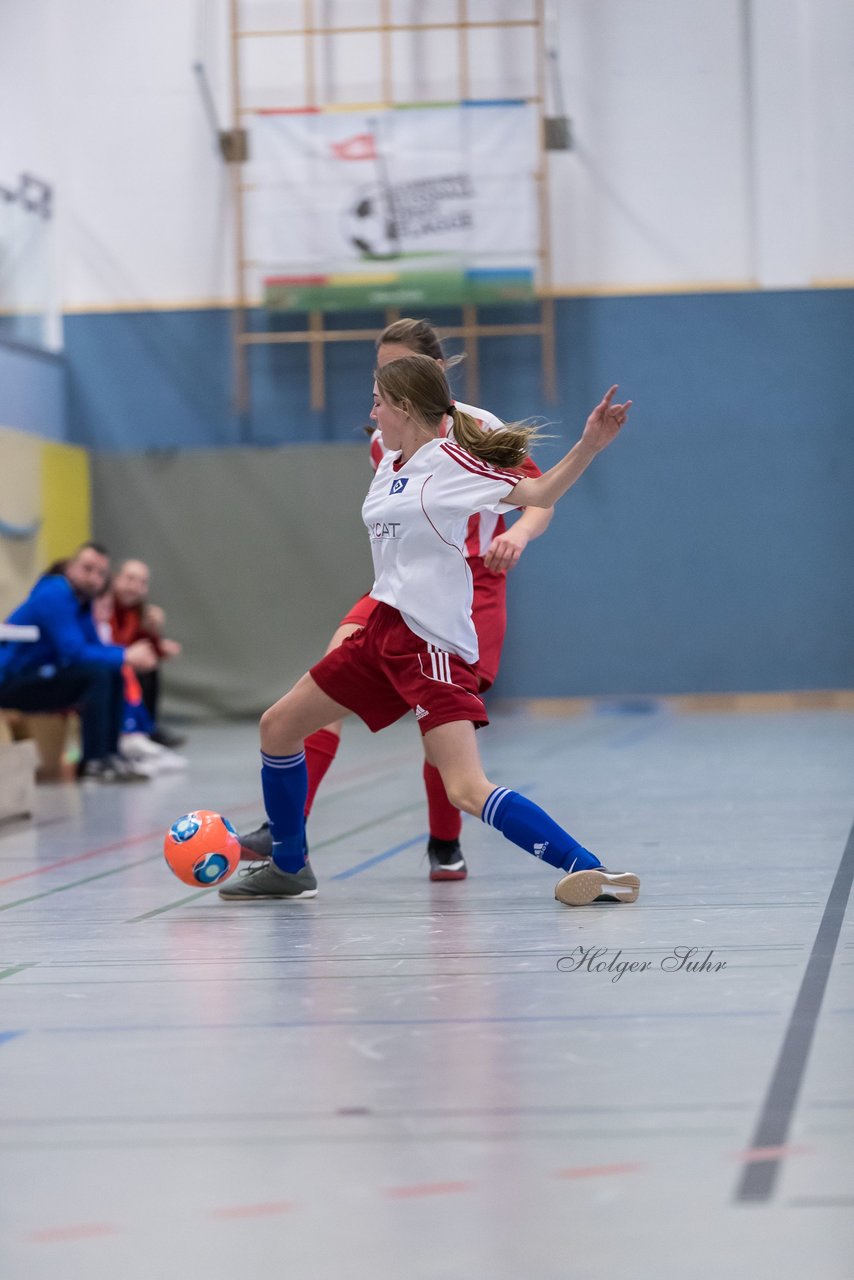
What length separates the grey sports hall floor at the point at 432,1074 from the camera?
1770 millimetres

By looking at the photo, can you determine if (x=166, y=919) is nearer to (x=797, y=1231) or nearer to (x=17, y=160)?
(x=797, y=1231)

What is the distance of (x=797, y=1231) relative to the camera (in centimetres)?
173

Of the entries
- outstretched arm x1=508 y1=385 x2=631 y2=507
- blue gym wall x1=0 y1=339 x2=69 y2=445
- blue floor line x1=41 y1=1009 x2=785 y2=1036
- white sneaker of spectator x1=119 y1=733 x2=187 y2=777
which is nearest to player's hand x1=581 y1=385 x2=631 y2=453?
outstretched arm x1=508 y1=385 x2=631 y2=507

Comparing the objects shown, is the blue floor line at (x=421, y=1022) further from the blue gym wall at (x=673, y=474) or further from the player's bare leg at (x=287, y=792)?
the blue gym wall at (x=673, y=474)

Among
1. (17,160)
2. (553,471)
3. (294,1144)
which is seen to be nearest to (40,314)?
(17,160)

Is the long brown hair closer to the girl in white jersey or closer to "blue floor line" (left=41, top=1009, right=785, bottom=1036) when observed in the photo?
the girl in white jersey

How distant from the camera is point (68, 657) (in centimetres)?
791

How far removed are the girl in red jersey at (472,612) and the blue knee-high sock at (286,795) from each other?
16 cm

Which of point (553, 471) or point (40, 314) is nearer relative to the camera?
point (553, 471)

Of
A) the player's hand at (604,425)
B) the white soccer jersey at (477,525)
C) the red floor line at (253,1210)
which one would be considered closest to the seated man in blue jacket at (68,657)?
the white soccer jersey at (477,525)

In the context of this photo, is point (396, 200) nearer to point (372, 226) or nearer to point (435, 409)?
point (372, 226)

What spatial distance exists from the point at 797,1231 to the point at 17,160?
40.9 ft

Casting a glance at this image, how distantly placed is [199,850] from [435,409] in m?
1.25

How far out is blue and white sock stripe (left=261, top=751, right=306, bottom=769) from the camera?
13.2ft
